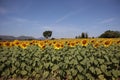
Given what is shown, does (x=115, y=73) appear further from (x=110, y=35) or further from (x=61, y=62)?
(x=110, y=35)

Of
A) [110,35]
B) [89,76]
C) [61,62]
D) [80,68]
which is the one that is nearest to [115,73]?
[89,76]

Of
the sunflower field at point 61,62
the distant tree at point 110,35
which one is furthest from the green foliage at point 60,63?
the distant tree at point 110,35

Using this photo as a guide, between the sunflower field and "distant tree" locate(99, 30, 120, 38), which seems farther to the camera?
"distant tree" locate(99, 30, 120, 38)

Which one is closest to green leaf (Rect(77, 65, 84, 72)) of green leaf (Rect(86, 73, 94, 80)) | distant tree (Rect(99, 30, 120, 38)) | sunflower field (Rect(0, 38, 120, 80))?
sunflower field (Rect(0, 38, 120, 80))

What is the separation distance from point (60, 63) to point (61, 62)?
0.05 meters

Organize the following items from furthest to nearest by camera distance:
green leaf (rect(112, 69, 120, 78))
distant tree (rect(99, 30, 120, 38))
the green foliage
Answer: distant tree (rect(99, 30, 120, 38)), green leaf (rect(112, 69, 120, 78)), the green foliage

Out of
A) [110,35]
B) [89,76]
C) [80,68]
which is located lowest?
[89,76]

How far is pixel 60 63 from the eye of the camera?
570 cm

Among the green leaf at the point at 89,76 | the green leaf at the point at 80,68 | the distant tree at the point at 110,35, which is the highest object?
the distant tree at the point at 110,35

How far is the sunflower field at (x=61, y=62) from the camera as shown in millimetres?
5486

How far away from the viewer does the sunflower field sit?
549 cm

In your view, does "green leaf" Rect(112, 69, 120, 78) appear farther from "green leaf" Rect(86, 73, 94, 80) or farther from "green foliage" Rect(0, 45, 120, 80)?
"green leaf" Rect(86, 73, 94, 80)

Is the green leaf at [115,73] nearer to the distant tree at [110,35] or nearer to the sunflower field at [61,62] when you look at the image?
the sunflower field at [61,62]

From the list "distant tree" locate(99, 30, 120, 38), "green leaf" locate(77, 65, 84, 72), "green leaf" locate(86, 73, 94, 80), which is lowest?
"green leaf" locate(86, 73, 94, 80)
